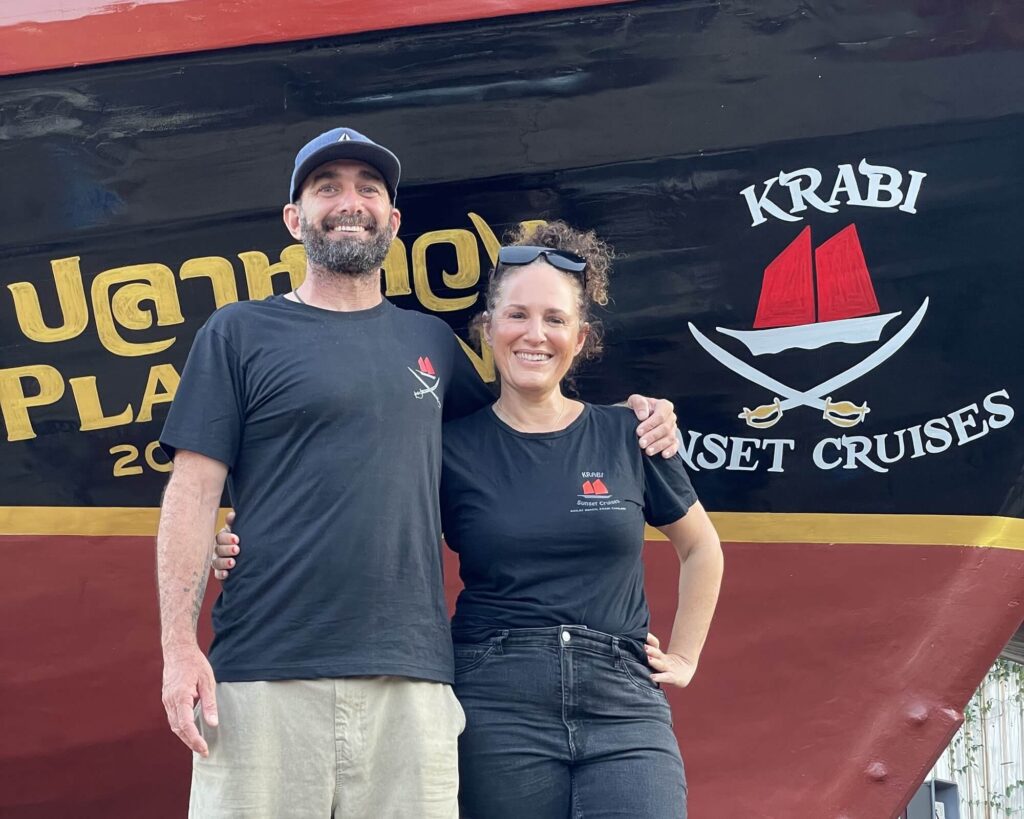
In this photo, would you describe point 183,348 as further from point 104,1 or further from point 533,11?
point 533,11

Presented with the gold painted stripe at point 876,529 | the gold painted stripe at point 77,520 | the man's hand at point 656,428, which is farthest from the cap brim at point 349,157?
the gold painted stripe at point 876,529

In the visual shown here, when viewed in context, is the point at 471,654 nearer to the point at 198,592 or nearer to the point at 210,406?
the point at 198,592

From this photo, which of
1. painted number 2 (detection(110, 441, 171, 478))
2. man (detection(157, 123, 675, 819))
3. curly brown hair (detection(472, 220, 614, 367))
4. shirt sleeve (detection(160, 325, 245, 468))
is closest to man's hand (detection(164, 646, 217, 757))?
man (detection(157, 123, 675, 819))

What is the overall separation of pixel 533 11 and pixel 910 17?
0.86 m

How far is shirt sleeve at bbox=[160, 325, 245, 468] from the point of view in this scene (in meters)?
2.23

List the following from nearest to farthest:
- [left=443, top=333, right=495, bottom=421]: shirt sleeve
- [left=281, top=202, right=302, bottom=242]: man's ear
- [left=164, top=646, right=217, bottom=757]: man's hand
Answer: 1. [left=164, top=646, right=217, bottom=757]: man's hand
2. [left=281, top=202, right=302, bottom=242]: man's ear
3. [left=443, top=333, right=495, bottom=421]: shirt sleeve

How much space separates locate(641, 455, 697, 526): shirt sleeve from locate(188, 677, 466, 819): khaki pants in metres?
0.57

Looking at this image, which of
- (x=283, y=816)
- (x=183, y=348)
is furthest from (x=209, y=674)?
(x=183, y=348)

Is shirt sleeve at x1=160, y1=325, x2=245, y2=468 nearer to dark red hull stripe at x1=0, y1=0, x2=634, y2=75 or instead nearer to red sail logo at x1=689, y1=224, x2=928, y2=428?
dark red hull stripe at x1=0, y1=0, x2=634, y2=75

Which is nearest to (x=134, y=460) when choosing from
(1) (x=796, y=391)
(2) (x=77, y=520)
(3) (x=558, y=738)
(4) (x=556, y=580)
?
(2) (x=77, y=520)

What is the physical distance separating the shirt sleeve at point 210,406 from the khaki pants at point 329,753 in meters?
0.41

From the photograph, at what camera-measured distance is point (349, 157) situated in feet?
8.00

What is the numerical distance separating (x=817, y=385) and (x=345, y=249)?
4.05ft

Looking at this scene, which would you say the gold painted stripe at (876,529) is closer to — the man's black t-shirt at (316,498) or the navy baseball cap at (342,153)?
the man's black t-shirt at (316,498)
